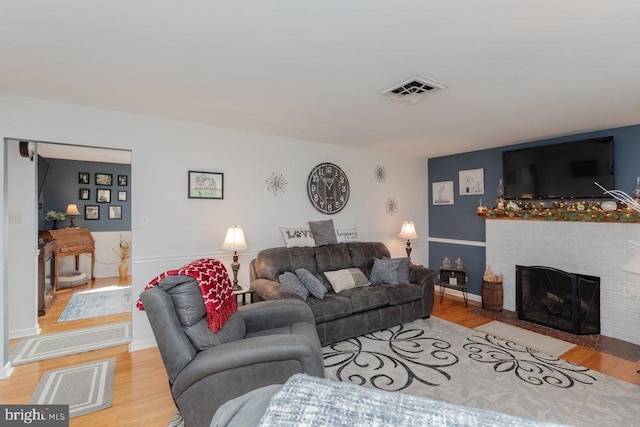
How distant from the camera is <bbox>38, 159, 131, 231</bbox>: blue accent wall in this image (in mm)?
5941

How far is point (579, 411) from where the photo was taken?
7.22ft

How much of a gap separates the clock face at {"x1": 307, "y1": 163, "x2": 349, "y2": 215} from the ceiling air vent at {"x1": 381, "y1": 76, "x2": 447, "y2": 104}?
1.94m

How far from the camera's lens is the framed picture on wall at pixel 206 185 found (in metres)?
3.54

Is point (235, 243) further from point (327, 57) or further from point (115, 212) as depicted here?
point (115, 212)

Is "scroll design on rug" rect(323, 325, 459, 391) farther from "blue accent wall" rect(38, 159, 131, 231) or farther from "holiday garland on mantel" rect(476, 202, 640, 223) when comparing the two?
"blue accent wall" rect(38, 159, 131, 231)

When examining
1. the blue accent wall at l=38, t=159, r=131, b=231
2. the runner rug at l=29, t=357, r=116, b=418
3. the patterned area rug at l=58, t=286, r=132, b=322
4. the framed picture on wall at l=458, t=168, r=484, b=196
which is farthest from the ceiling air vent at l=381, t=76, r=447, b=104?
the blue accent wall at l=38, t=159, r=131, b=231

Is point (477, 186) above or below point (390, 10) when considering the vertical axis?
below

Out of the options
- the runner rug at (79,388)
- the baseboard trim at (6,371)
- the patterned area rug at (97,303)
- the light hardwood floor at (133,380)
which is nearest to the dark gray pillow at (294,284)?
the light hardwood floor at (133,380)

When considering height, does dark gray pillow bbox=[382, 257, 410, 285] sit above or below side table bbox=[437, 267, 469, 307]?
above

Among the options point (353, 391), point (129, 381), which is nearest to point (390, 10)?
point (353, 391)

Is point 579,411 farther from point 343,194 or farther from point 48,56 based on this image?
point 48,56

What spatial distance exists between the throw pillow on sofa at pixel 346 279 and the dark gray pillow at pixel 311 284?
0.97ft

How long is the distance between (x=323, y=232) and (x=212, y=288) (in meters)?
2.30

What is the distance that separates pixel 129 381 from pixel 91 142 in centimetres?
219
